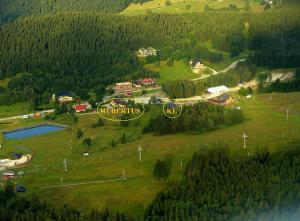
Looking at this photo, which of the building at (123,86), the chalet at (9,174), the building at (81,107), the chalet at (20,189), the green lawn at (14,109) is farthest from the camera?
the building at (123,86)

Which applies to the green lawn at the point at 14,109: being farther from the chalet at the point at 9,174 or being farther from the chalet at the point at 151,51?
the chalet at the point at 151,51

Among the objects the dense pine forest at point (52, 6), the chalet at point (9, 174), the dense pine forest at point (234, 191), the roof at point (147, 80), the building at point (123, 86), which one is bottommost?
the chalet at point (9, 174)

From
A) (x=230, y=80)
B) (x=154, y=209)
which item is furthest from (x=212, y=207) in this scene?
(x=230, y=80)

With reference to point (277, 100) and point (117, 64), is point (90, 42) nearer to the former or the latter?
point (117, 64)

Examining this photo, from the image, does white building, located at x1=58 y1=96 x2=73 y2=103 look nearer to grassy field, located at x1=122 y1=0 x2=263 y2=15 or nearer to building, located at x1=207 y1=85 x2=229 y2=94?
building, located at x1=207 y1=85 x2=229 y2=94

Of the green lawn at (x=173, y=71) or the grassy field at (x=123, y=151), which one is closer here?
the grassy field at (x=123, y=151)

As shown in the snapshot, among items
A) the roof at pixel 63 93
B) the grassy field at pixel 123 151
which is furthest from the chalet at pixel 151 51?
the grassy field at pixel 123 151
